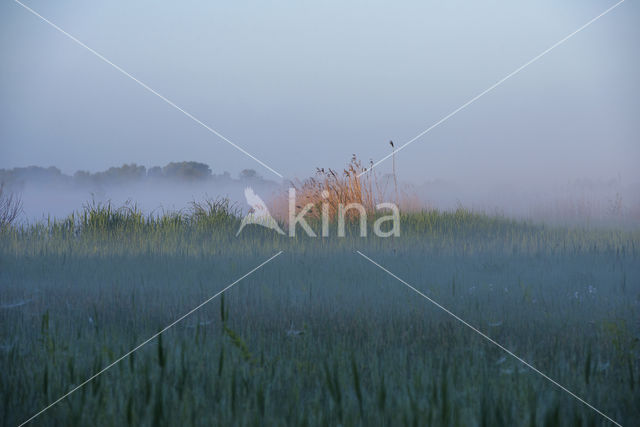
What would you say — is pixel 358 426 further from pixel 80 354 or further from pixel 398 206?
pixel 398 206

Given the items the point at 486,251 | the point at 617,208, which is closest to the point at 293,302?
the point at 486,251

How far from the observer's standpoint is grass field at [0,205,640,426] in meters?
2.17

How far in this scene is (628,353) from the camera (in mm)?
2803
